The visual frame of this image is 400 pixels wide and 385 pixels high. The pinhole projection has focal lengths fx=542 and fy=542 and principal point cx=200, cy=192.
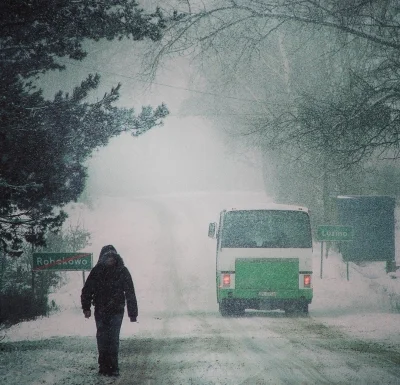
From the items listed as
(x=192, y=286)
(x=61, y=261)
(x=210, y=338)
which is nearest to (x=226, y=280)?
(x=210, y=338)

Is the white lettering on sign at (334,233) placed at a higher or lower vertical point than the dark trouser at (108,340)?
higher

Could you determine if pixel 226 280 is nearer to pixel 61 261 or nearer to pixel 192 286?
pixel 61 261

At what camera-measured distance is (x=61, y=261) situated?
564 inches

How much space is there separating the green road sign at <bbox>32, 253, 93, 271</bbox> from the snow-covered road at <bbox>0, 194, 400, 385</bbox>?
1.28 m

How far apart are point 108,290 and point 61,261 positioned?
7043 millimetres

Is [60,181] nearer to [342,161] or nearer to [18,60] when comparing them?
[18,60]

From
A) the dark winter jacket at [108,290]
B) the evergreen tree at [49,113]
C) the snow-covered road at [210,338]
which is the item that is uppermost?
the evergreen tree at [49,113]

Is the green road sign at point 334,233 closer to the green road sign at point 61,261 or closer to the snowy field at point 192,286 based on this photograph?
the snowy field at point 192,286

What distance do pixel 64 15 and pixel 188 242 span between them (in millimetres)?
18971

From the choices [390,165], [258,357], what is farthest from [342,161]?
[390,165]

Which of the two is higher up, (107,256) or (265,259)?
(107,256)

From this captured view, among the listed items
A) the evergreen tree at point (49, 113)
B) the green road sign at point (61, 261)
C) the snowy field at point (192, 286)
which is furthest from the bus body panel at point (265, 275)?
the evergreen tree at point (49, 113)

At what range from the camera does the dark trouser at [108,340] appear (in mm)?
7438

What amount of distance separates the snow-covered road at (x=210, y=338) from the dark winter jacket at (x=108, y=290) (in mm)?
901
